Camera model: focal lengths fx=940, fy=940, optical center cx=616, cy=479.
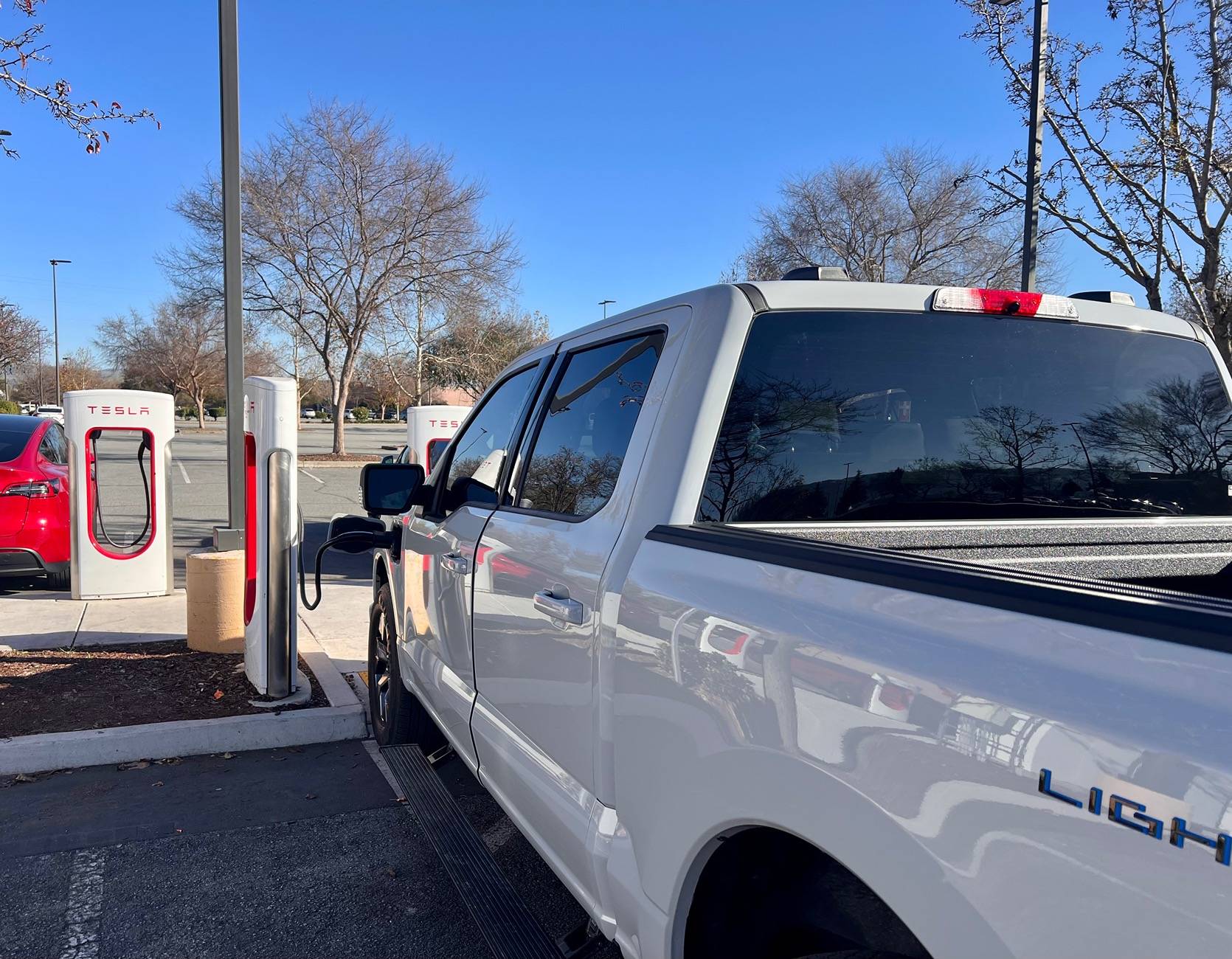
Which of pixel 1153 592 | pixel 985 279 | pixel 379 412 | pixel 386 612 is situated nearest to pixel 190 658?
pixel 386 612

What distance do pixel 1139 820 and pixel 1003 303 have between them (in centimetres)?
192

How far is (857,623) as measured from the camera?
1415 mm

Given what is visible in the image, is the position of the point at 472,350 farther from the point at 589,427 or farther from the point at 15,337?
the point at 589,427

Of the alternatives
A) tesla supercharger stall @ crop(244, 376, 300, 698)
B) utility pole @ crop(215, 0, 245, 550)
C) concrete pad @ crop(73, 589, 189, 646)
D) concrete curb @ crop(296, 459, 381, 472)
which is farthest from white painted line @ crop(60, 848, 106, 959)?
concrete curb @ crop(296, 459, 381, 472)

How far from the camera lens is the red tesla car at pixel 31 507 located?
7.75 metres

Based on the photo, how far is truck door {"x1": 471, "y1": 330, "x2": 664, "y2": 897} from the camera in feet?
7.50

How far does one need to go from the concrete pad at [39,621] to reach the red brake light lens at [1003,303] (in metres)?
6.21

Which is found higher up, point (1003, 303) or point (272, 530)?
point (1003, 303)

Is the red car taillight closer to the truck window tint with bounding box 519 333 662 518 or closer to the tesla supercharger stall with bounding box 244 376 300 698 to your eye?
the tesla supercharger stall with bounding box 244 376 300 698

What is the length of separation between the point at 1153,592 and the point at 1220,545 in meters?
1.55

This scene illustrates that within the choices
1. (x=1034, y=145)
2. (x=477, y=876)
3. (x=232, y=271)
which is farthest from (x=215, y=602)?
(x=1034, y=145)

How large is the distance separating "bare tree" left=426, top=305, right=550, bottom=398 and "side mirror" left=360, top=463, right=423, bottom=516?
82.4ft

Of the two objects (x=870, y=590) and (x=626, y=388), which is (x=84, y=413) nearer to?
(x=626, y=388)

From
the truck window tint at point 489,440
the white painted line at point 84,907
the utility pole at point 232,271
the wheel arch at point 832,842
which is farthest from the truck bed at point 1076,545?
the utility pole at point 232,271
